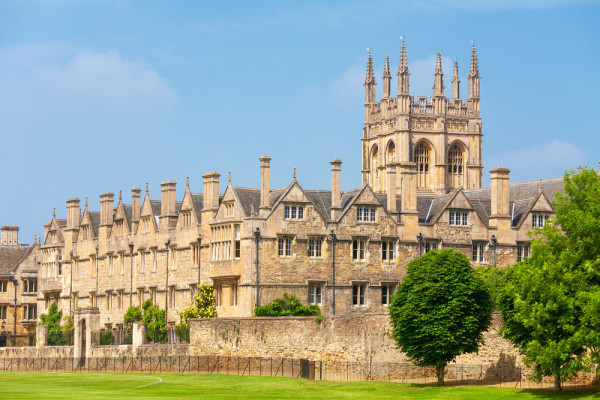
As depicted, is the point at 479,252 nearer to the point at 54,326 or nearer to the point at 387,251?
the point at 387,251

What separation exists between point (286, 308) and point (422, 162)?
58.5 meters

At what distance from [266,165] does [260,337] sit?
12761 millimetres

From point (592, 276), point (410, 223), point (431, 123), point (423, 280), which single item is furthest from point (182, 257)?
point (431, 123)

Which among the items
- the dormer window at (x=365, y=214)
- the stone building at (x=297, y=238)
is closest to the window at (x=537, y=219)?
the stone building at (x=297, y=238)

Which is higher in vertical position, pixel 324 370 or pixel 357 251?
→ pixel 357 251

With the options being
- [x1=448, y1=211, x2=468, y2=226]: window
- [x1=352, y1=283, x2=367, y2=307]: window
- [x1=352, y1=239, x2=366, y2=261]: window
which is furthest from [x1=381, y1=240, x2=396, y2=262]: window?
[x1=448, y1=211, x2=468, y2=226]: window

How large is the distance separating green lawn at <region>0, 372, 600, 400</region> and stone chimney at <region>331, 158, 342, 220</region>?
51.4 feet

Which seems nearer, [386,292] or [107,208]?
[386,292]

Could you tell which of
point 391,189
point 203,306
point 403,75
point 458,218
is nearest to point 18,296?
point 203,306

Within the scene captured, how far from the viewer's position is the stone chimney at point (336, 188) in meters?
91.4

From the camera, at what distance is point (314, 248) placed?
91000 millimetres

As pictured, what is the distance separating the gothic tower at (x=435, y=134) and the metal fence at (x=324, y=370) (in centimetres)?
5616

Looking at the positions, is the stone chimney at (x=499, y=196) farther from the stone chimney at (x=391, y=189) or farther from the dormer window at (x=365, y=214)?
the dormer window at (x=365, y=214)

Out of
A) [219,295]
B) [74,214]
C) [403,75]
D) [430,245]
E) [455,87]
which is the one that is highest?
[403,75]
